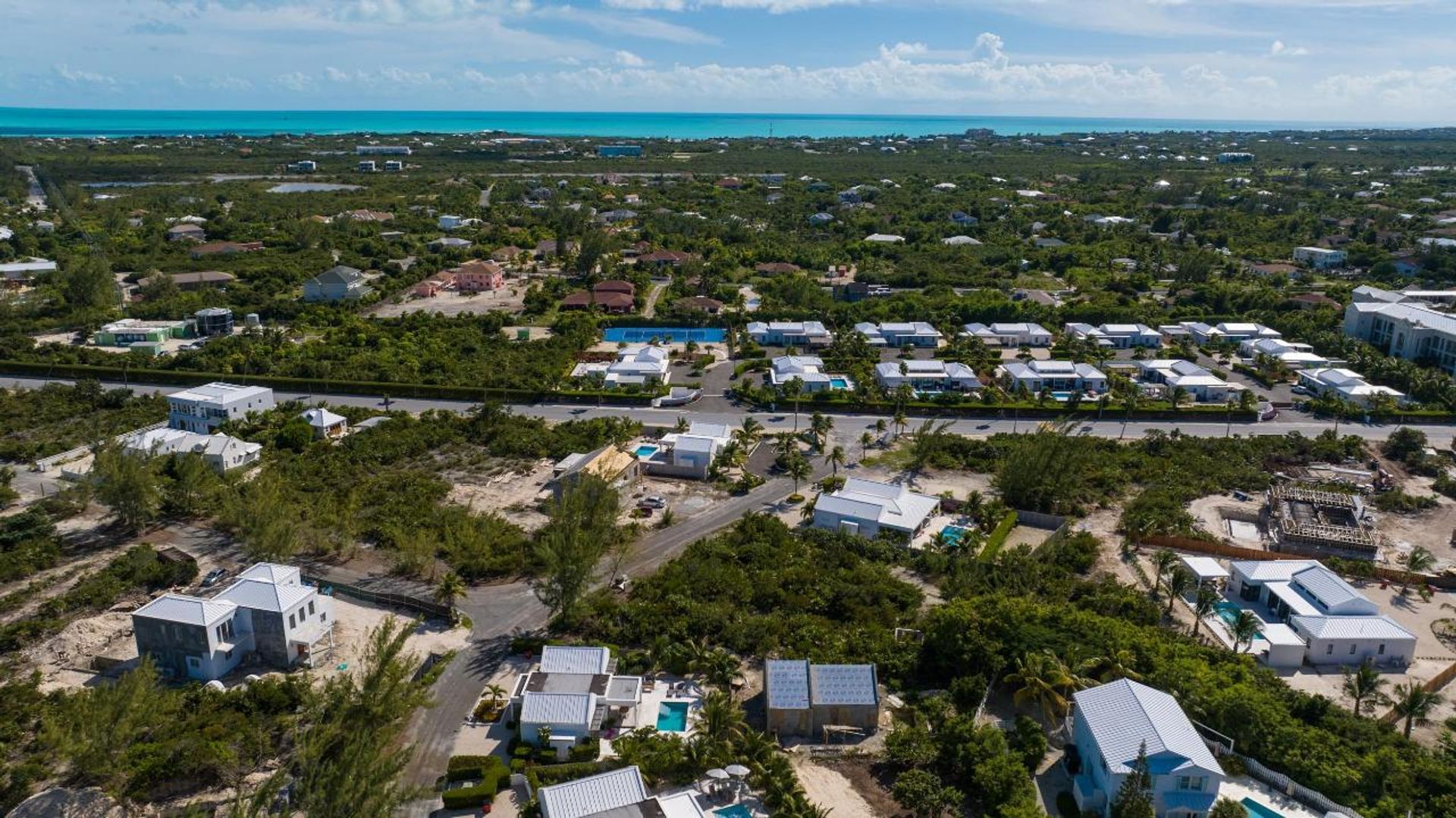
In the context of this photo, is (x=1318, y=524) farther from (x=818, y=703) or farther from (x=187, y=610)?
(x=187, y=610)

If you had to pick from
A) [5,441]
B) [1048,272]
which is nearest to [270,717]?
[5,441]

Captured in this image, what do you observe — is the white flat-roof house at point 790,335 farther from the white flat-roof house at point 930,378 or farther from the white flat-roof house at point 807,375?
the white flat-roof house at point 930,378

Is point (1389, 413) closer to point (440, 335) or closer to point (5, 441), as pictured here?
point (440, 335)

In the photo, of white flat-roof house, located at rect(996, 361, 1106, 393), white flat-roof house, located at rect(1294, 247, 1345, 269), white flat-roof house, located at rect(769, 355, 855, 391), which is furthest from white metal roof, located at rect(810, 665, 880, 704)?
white flat-roof house, located at rect(1294, 247, 1345, 269)

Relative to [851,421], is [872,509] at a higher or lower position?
lower

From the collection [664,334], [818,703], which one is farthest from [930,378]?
[818,703]

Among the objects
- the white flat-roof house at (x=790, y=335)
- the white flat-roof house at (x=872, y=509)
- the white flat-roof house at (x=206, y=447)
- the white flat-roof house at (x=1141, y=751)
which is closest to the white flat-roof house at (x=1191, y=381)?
the white flat-roof house at (x=790, y=335)

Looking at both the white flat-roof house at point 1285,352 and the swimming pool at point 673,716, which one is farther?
the white flat-roof house at point 1285,352
